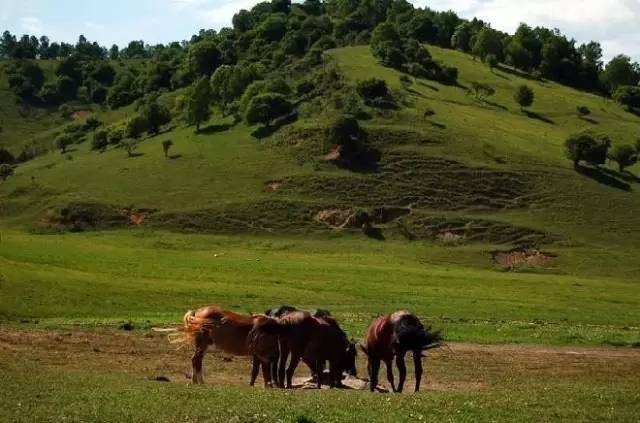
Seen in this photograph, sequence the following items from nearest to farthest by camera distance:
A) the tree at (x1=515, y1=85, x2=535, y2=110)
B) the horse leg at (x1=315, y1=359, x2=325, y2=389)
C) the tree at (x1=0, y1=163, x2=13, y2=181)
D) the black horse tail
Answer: the black horse tail, the horse leg at (x1=315, y1=359, x2=325, y2=389), the tree at (x1=0, y1=163, x2=13, y2=181), the tree at (x1=515, y1=85, x2=535, y2=110)

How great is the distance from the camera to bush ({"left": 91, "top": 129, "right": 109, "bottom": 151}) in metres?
126

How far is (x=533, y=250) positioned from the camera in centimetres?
8312

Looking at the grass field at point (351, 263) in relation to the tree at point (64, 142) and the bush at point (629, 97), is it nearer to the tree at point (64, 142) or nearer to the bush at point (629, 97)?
the tree at point (64, 142)

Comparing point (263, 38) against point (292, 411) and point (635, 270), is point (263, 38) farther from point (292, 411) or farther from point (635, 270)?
point (292, 411)

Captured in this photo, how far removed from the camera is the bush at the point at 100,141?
125875 mm

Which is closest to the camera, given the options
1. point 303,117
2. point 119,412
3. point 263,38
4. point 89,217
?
point 119,412

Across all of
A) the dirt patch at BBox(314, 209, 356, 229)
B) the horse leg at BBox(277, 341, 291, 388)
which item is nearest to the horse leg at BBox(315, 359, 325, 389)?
the horse leg at BBox(277, 341, 291, 388)

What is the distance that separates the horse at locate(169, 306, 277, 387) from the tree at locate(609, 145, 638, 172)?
300 feet

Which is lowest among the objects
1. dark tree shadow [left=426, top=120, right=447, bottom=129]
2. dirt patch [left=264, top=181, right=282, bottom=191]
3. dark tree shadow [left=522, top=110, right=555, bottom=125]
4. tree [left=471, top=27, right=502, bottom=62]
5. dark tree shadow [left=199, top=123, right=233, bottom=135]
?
dirt patch [left=264, top=181, right=282, bottom=191]

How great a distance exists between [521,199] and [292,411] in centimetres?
8320

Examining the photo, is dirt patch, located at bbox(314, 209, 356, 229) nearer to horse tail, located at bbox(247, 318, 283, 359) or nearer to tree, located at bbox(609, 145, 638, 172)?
tree, located at bbox(609, 145, 638, 172)

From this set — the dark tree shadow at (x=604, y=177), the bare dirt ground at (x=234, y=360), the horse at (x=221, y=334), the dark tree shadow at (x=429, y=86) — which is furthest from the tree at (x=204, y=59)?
the horse at (x=221, y=334)

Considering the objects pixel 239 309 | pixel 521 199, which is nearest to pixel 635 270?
pixel 521 199

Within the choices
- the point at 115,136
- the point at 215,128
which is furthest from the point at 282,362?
the point at 115,136
